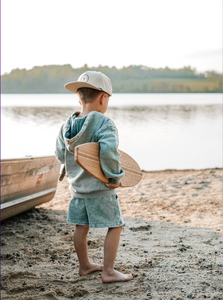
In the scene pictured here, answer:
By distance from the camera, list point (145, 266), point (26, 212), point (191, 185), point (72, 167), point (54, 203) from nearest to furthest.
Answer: point (72, 167) < point (145, 266) < point (26, 212) < point (54, 203) < point (191, 185)

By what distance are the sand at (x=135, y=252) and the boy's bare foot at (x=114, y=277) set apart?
0.04 meters

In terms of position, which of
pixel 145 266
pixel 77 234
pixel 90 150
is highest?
pixel 90 150

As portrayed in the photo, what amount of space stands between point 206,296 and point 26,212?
3081mm

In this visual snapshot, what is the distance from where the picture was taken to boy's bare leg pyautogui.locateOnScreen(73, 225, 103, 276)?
2617mm

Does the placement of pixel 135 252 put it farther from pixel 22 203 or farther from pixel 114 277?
pixel 22 203

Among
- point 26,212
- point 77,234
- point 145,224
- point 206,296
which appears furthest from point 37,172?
point 206,296

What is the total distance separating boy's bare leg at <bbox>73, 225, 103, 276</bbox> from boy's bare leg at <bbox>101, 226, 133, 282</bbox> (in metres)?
0.20

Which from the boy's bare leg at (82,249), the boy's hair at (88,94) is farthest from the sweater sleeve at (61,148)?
the boy's bare leg at (82,249)

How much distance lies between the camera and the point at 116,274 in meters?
2.68

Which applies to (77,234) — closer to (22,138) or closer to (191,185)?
(191,185)

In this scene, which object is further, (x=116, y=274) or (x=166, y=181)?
(x=166, y=181)

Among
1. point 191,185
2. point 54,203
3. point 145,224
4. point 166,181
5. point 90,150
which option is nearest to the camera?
point 90,150

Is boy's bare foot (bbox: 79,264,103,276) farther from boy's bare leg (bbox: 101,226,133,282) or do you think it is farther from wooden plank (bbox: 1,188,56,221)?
wooden plank (bbox: 1,188,56,221)

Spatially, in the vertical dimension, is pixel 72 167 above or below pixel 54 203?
above
